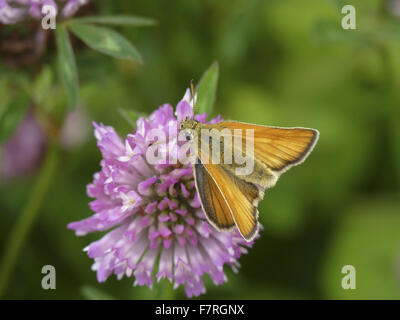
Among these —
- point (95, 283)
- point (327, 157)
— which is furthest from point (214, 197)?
point (327, 157)

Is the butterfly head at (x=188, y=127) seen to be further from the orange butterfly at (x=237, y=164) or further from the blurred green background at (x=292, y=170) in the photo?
the blurred green background at (x=292, y=170)

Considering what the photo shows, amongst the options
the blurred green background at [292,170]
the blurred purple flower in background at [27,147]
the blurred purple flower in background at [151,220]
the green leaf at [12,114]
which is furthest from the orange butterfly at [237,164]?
the blurred purple flower in background at [27,147]

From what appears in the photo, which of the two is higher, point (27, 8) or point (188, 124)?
point (27, 8)

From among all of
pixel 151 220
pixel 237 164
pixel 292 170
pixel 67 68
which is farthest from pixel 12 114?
pixel 292 170

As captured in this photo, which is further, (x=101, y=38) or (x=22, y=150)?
(x=22, y=150)

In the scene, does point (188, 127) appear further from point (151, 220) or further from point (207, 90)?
point (151, 220)
